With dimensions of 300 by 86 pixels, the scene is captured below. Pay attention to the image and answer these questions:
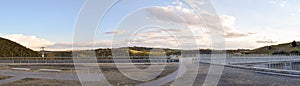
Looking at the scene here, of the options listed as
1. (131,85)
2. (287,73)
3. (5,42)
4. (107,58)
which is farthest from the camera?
(5,42)

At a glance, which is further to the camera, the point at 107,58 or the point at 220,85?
the point at 107,58

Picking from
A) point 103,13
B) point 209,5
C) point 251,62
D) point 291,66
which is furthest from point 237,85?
point 291,66

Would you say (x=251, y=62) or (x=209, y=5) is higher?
(x=209, y=5)

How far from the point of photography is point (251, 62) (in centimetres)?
4634

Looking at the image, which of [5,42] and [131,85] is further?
[5,42]

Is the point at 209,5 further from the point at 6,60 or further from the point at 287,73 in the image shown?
the point at 6,60

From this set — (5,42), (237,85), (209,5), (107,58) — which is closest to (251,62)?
(107,58)

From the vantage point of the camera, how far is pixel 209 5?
10.1m

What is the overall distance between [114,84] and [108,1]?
371cm

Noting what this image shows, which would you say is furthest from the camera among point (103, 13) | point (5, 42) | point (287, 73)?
point (5, 42)

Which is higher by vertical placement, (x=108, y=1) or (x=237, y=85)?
(x=108, y=1)

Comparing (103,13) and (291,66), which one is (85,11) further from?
(291,66)

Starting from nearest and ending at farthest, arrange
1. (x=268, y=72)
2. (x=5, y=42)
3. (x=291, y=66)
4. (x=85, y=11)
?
(x=85, y=11) → (x=268, y=72) → (x=291, y=66) → (x=5, y=42)

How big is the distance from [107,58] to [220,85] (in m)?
32.4
